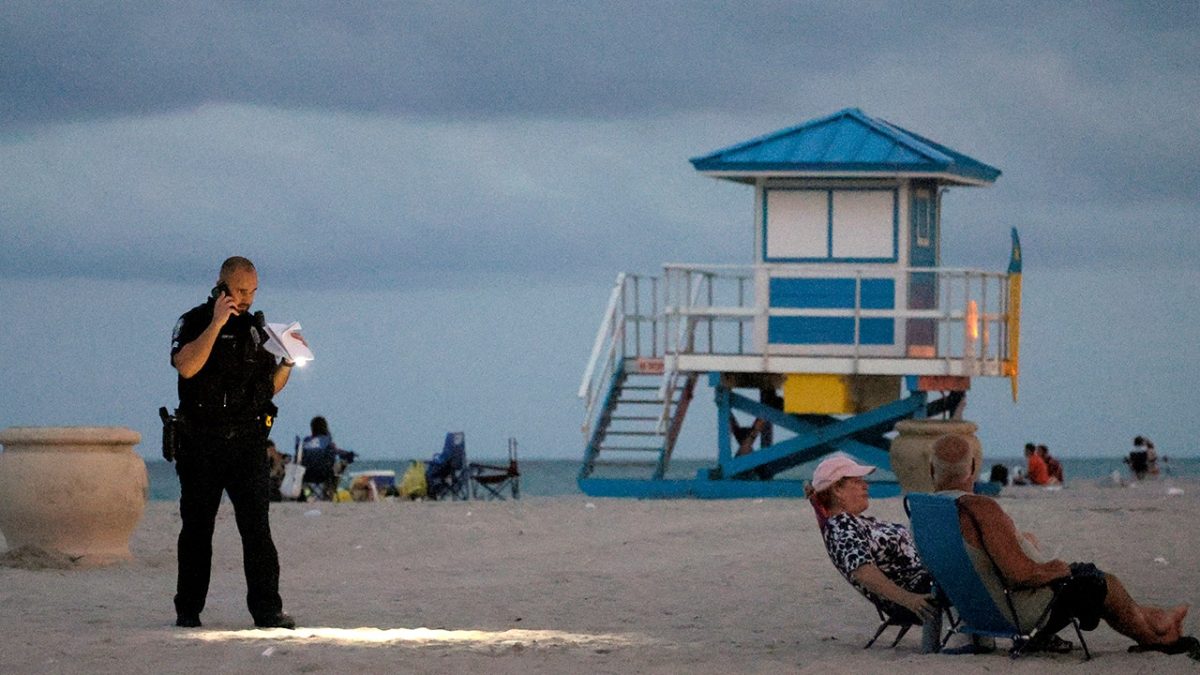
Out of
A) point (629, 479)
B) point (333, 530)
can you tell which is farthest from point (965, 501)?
point (629, 479)

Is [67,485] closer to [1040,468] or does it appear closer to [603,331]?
[603,331]

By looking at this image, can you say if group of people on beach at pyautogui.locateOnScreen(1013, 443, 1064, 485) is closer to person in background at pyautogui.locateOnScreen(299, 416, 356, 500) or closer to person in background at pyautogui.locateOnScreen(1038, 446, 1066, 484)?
person in background at pyautogui.locateOnScreen(1038, 446, 1066, 484)

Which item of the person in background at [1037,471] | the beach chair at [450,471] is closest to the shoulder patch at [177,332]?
the beach chair at [450,471]

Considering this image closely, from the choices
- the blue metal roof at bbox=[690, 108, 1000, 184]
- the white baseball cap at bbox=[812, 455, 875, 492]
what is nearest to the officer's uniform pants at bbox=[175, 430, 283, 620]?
the white baseball cap at bbox=[812, 455, 875, 492]

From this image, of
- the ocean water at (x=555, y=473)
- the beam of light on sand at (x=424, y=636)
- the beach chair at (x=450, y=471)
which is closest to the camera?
the beam of light on sand at (x=424, y=636)

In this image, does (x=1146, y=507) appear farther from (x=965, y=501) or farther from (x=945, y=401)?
(x=965, y=501)

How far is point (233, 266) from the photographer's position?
10.4 meters

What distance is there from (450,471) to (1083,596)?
22.2 metres

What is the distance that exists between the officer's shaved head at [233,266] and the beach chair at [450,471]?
20.4 metres

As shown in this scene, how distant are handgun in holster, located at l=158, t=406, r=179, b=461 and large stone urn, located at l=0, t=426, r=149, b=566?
541cm

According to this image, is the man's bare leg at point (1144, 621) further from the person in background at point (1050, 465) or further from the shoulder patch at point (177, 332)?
the person in background at point (1050, 465)

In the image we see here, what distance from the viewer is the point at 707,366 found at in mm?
26234

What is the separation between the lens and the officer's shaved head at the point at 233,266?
34.2 ft

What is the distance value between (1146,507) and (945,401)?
560cm
